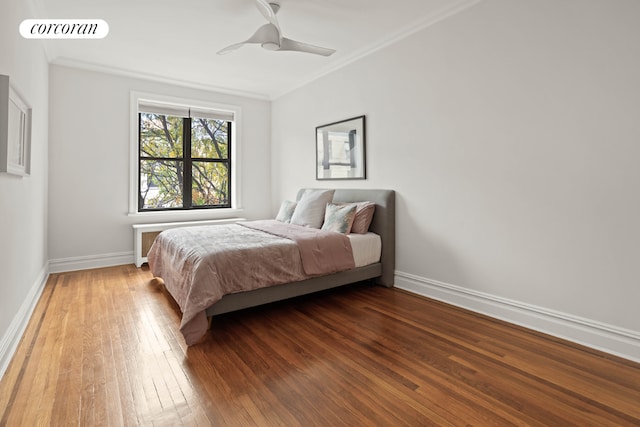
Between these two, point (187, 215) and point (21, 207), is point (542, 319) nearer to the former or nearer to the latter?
point (21, 207)

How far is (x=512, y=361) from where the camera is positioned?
211 cm

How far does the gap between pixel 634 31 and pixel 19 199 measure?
14.2ft

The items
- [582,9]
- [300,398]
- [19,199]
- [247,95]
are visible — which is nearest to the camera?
[300,398]

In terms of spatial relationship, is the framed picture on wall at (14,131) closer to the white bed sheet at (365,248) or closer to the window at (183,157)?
the window at (183,157)

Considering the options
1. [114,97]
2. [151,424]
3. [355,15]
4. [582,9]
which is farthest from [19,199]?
[582,9]

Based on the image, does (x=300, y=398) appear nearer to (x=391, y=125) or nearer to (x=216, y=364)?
(x=216, y=364)

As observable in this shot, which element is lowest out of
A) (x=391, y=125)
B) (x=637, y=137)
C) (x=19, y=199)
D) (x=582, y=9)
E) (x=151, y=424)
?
(x=151, y=424)

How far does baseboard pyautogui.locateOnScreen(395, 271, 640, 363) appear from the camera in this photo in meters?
2.18

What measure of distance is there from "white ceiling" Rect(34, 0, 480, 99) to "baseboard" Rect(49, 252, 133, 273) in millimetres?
2416

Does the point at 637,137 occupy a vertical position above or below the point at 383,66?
below

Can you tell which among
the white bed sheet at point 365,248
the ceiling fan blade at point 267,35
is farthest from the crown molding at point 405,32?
the white bed sheet at point 365,248

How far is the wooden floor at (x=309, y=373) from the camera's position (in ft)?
5.29

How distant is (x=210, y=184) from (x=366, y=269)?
3.19 metres

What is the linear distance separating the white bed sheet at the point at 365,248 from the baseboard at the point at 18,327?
2.61m
